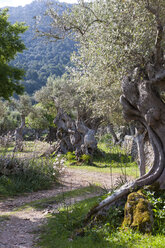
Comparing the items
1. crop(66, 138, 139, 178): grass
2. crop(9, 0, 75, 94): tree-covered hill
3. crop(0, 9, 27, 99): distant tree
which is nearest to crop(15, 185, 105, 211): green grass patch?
crop(66, 138, 139, 178): grass

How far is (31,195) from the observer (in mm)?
9844

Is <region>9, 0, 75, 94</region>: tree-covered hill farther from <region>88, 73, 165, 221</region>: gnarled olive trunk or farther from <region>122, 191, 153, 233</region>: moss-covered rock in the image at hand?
<region>122, 191, 153, 233</region>: moss-covered rock

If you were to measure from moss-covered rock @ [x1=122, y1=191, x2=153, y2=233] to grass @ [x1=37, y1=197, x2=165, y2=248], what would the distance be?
0.50ft

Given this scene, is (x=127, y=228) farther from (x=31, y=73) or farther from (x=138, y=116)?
(x=31, y=73)

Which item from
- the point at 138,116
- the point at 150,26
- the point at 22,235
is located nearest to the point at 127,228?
the point at 22,235

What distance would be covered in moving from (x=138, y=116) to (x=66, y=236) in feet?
11.7

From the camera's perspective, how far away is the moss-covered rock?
470 centimetres

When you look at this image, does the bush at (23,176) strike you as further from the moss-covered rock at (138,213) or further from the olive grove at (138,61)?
the moss-covered rock at (138,213)

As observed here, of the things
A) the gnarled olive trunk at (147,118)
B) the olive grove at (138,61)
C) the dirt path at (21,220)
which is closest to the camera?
the dirt path at (21,220)

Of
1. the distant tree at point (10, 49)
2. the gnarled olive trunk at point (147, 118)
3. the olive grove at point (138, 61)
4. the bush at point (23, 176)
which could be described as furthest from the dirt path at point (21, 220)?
the distant tree at point (10, 49)

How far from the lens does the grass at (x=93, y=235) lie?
427 cm

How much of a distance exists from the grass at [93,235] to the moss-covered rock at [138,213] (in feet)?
0.50

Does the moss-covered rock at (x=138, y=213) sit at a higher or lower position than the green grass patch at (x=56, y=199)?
higher

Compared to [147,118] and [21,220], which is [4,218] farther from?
[147,118]
